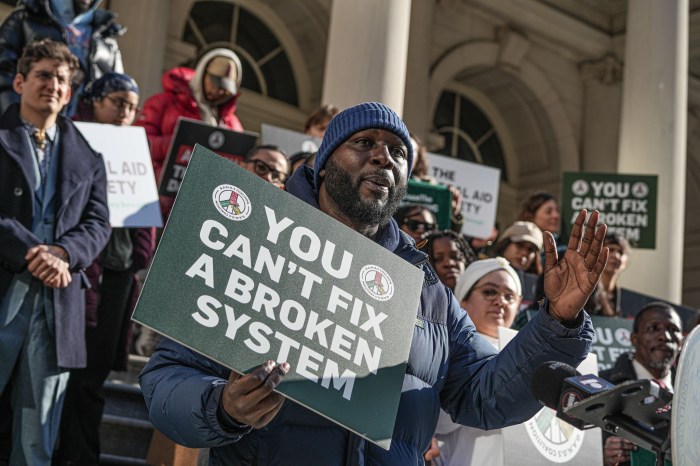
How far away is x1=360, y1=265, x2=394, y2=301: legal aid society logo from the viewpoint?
2436 millimetres

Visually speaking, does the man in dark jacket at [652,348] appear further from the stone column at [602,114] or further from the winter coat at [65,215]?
the stone column at [602,114]

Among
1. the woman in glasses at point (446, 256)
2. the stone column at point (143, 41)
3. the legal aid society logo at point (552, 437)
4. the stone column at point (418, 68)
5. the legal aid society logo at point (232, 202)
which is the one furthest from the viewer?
the stone column at point (418, 68)

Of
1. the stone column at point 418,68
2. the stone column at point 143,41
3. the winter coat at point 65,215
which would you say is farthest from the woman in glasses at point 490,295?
the stone column at point 418,68

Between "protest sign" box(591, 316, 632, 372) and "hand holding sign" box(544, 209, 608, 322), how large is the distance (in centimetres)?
376

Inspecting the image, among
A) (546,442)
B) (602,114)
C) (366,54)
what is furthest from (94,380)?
(602,114)

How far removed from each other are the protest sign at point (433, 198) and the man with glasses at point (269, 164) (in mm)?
1217

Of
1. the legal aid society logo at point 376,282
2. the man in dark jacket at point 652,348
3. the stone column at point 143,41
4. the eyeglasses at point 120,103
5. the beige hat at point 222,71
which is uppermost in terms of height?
the stone column at point 143,41

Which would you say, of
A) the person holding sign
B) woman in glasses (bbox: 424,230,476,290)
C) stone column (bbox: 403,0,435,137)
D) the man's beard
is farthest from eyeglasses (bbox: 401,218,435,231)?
stone column (bbox: 403,0,435,137)

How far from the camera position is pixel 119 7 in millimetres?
11531

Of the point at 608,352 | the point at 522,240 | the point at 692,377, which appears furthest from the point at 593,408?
the point at 522,240

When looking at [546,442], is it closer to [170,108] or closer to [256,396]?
[256,396]

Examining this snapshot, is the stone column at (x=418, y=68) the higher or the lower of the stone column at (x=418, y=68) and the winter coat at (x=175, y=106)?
the higher

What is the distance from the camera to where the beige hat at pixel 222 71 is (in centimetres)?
693

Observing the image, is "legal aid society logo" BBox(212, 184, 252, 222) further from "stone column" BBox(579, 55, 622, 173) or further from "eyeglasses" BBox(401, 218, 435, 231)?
"stone column" BBox(579, 55, 622, 173)
